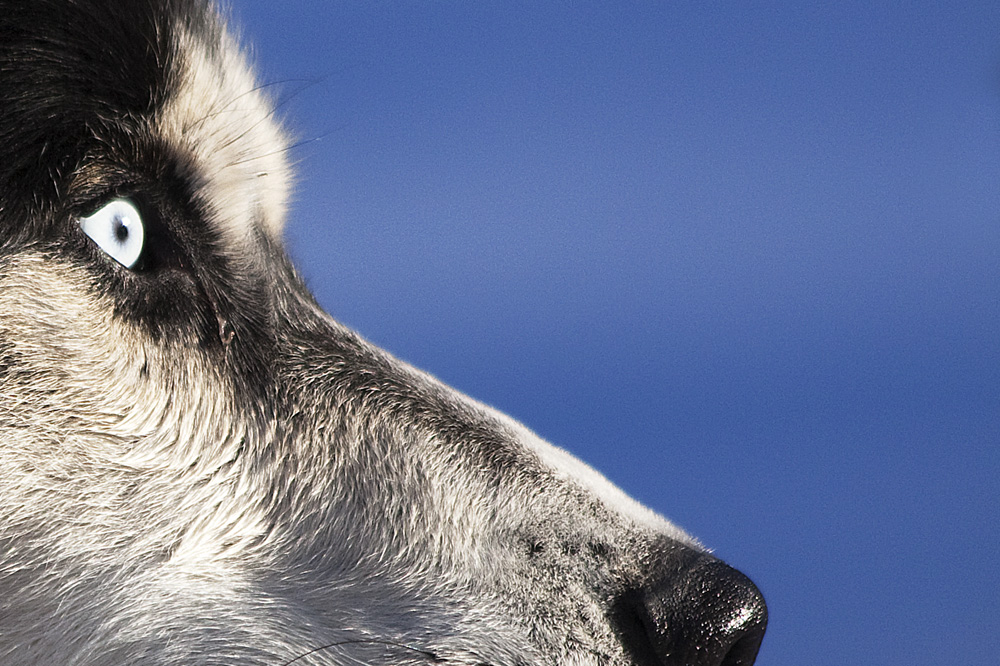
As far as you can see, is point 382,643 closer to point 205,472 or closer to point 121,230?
point 205,472

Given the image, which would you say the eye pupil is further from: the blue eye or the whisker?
the whisker

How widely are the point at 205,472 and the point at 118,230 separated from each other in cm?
43

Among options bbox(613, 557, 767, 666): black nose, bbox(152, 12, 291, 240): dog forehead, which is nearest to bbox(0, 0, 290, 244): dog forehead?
bbox(152, 12, 291, 240): dog forehead

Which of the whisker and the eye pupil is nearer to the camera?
the whisker

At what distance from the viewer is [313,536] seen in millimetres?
1706

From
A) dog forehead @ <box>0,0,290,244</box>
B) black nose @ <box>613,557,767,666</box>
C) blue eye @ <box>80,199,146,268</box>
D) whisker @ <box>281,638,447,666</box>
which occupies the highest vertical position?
dog forehead @ <box>0,0,290,244</box>

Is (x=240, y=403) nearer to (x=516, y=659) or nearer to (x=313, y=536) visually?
(x=313, y=536)

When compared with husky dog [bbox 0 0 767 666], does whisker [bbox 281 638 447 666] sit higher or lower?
lower

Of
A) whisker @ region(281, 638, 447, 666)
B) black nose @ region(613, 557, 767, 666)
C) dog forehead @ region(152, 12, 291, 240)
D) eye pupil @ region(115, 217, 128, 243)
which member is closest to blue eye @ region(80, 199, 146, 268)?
eye pupil @ region(115, 217, 128, 243)

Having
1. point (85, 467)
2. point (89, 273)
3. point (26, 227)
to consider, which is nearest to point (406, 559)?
point (85, 467)

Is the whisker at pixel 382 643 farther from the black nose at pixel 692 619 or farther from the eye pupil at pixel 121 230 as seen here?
the eye pupil at pixel 121 230

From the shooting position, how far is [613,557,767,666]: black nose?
166 centimetres

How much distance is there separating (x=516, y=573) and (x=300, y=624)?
1.15ft

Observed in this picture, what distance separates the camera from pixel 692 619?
5.51 ft
